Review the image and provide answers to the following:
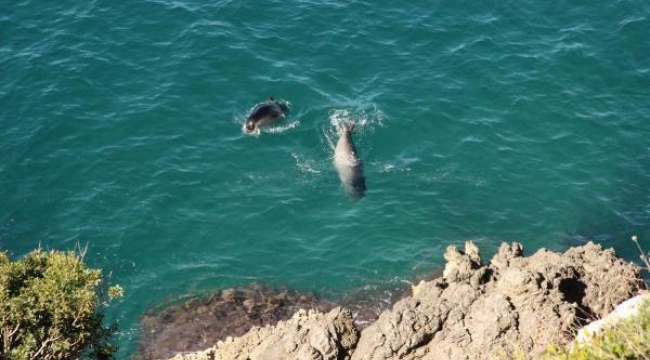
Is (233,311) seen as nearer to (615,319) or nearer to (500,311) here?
(500,311)

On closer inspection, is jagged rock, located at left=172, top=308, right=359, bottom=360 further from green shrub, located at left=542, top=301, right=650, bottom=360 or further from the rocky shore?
green shrub, located at left=542, top=301, right=650, bottom=360

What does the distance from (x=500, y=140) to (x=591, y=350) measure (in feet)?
58.0

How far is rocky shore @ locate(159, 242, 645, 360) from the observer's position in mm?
14836

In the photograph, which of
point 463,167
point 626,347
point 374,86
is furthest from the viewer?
point 374,86

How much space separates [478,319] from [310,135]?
562 inches

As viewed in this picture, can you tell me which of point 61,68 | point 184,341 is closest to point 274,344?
point 184,341

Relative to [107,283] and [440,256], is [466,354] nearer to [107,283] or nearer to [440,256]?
[440,256]

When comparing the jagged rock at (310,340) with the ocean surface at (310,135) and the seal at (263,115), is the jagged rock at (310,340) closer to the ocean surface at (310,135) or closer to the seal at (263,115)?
the ocean surface at (310,135)

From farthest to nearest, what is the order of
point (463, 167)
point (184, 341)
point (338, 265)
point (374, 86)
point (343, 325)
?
point (374, 86), point (463, 167), point (338, 265), point (184, 341), point (343, 325)

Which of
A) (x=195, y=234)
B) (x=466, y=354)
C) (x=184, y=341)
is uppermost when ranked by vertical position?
(x=195, y=234)

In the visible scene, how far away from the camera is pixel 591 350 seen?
1098cm

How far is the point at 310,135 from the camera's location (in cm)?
2800

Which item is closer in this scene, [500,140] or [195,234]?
[195,234]

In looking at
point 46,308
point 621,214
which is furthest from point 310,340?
point 621,214
